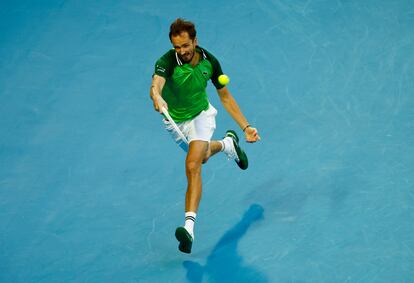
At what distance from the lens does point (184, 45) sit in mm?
7820

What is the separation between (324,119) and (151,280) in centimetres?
307

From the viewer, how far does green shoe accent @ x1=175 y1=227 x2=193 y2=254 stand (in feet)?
24.7

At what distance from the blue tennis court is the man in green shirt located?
615mm

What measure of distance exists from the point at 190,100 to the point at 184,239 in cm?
153

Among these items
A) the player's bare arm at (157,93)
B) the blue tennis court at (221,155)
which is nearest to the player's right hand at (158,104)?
the player's bare arm at (157,93)

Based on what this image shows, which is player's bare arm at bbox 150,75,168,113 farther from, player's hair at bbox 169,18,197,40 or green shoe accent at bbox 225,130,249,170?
green shoe accent at bbox 225,130,249,170

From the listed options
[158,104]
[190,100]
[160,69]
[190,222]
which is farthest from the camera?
[190,100]

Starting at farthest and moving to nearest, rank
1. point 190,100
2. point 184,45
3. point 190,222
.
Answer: point 190,100, point 184,45, point 190,222

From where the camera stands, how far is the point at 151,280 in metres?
7.90

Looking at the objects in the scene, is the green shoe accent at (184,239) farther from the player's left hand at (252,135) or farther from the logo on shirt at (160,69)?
the logo on shirt at (160,69)

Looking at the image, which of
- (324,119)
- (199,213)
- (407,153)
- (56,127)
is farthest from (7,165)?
(407,153)

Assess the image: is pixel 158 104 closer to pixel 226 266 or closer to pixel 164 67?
pixel 164 67

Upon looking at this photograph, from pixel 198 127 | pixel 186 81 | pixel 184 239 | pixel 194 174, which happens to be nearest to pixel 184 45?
pixel 186 81

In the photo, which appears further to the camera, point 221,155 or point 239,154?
point 221,155
